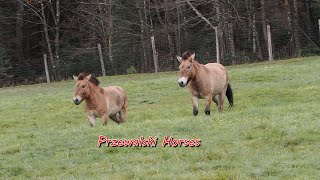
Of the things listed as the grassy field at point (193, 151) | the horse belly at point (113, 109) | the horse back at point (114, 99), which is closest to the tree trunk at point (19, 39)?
the horse back at point (114, 99)

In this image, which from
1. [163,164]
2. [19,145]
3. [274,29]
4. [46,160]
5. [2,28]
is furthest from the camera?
[2,28]

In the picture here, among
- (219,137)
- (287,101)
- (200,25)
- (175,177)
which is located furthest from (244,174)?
(200,25)

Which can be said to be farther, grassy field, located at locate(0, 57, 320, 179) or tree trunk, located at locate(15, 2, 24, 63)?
tree trunk, located at locate(15, 2, 24, 63)

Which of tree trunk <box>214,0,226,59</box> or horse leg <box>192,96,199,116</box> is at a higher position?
tree trunk <box>214,0,226,59</box>

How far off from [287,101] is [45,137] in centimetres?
802

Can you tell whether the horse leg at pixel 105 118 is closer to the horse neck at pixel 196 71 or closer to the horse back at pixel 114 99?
the horse back at pixel 114 99

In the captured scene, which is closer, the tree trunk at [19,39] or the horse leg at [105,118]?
the horse leg at [105,118]

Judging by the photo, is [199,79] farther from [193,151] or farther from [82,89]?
[193,151]

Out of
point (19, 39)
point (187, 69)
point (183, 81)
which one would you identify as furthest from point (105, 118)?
point (19, 39)

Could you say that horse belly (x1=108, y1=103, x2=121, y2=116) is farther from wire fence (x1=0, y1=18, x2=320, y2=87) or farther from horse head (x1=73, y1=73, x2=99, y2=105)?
wire fence (x1=0, y1=18, x2=320, y2=87)

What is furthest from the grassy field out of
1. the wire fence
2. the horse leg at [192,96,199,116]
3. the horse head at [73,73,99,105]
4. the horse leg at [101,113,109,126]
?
the wire fence

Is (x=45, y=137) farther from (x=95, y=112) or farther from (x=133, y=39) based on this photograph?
(x=133, y=39)

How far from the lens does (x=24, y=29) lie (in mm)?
48219

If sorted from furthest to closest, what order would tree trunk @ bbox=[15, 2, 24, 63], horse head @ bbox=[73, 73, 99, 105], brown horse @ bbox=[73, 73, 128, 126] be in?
tree trunk @ bbox=[15, 2, 24, 63], brown horse @ bbox=[73, 73, 128, 126], horse head @ bbox=[73, 73, 99, 105]
